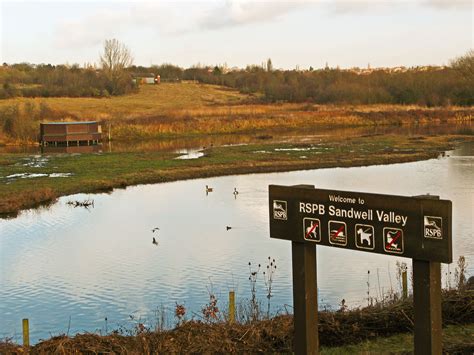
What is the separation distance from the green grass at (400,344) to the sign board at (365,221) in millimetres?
2022

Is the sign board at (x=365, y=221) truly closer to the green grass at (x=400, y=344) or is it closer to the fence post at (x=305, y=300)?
the fence post at (x=305, y=300)

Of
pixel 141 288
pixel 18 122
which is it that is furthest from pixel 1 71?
pixel 141 288

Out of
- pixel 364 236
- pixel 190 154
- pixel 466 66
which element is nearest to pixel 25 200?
pixel 190 154

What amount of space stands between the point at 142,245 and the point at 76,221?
16.9 ft

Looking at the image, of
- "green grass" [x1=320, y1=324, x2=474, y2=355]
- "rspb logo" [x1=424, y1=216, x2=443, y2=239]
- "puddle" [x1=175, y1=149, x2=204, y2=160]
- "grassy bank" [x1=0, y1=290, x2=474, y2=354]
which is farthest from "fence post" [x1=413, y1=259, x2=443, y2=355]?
"puddle" [x1=175, y1=149, x2=204, y2=160]

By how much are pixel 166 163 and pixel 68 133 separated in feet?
71.7

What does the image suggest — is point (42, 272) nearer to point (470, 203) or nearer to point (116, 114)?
point (470, 203)

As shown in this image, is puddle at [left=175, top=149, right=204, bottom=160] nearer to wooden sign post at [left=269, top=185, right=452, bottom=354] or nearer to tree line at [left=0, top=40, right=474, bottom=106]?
wooden sign post at [left=269, top=185, right=452, bottom=354]

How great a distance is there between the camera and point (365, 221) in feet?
21.8

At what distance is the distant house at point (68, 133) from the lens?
5950cm

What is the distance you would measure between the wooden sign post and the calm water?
6193mm

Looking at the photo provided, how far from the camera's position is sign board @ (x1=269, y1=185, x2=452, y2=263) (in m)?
6.11

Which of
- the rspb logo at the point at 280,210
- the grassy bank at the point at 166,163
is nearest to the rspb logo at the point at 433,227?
the rspb logo at the point at 280,210

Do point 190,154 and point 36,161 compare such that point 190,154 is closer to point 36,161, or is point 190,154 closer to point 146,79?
point 36,161
